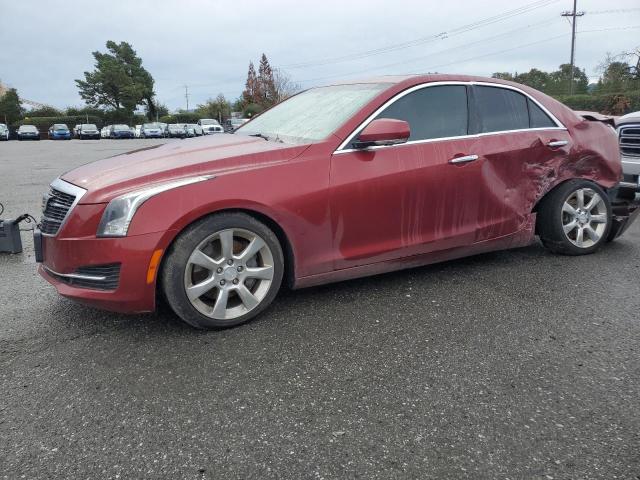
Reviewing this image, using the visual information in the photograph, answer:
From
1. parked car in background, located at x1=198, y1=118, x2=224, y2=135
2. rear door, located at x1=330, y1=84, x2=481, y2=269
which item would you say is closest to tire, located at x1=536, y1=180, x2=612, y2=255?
rear door, located at x1=330, y1=84, x2=481, y2=269

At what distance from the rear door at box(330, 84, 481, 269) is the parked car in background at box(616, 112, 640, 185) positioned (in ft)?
10.3

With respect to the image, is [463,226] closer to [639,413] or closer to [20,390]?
[639,413]

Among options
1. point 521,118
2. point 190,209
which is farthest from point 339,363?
point 521,118

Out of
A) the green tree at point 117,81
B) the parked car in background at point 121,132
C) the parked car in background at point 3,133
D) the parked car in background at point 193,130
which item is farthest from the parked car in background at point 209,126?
the green tree at point 117,81

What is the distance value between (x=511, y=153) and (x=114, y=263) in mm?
3072

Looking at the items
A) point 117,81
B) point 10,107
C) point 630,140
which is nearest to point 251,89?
point 117,81

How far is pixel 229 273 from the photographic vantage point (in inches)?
122

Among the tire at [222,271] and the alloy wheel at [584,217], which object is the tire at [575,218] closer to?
A: the alloy wheel at [584,217]

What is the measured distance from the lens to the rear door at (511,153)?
13.1ft

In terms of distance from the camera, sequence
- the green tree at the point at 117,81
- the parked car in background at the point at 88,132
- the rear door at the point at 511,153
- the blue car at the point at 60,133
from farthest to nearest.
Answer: the green tree at the point at 117,81 → the parked car in background at the point at 88,132 → the blue car at the point at 60,133 → the rear door at the point at 511,153

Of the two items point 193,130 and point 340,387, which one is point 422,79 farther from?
point 193,130

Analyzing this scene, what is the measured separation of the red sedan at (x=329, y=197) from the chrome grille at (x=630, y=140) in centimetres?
172

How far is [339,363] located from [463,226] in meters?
1.73

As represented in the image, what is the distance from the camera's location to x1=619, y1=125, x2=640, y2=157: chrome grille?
605cm
